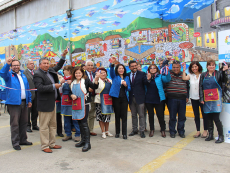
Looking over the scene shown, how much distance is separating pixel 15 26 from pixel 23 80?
38.6 feet

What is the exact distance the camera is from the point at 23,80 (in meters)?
4.70

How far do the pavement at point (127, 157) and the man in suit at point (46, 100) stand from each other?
306 millimetres

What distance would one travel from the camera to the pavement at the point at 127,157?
3.42 meters

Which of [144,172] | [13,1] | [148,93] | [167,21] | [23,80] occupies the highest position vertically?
[13,1]

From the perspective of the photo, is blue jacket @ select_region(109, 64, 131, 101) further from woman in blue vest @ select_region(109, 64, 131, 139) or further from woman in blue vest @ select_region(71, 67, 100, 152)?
woman in blue vest @ select_region(71, 67, 100, 152)

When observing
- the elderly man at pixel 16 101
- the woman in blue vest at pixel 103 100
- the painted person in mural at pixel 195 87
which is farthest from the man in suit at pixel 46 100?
the painted person in mural at pixel 195 87

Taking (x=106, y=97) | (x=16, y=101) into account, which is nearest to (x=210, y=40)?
(x=106, y=97)

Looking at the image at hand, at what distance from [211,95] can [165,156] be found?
1858 millimetres

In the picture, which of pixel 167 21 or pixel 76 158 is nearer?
pixel 76 158

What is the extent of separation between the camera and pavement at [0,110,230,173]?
342cm

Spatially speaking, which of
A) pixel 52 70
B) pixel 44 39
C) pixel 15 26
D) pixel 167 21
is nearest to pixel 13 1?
pixel 15 26

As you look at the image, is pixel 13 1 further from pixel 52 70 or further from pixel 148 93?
pixel 148 93

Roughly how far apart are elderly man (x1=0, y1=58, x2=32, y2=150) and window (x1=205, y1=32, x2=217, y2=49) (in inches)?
233

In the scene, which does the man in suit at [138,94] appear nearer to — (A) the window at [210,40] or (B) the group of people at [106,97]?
(B) the group of people at [106,97]
